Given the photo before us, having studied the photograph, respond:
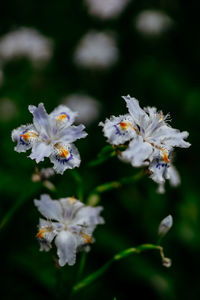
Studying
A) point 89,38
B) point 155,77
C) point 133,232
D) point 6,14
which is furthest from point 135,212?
point 6,14

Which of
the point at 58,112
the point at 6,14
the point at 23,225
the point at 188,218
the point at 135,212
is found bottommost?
A: the point at 188,218

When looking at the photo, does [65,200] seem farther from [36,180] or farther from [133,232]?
[133,232]

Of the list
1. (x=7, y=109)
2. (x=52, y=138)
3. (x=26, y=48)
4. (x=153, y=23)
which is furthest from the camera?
(x=153, y=23)

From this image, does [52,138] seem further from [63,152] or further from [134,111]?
[134,111]

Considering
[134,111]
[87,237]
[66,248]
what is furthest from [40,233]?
[134,111]

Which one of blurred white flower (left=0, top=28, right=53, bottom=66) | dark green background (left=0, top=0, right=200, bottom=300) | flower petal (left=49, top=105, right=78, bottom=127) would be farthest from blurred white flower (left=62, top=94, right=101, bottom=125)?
flower petal (left=49, top=105, right=78, bottom=127)

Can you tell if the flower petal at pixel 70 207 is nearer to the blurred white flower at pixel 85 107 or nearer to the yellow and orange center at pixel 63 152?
the yellow and orange center at pixel 63 152

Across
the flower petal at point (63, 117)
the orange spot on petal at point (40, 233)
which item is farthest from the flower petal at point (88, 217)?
the flower petal at point (63, 117)
